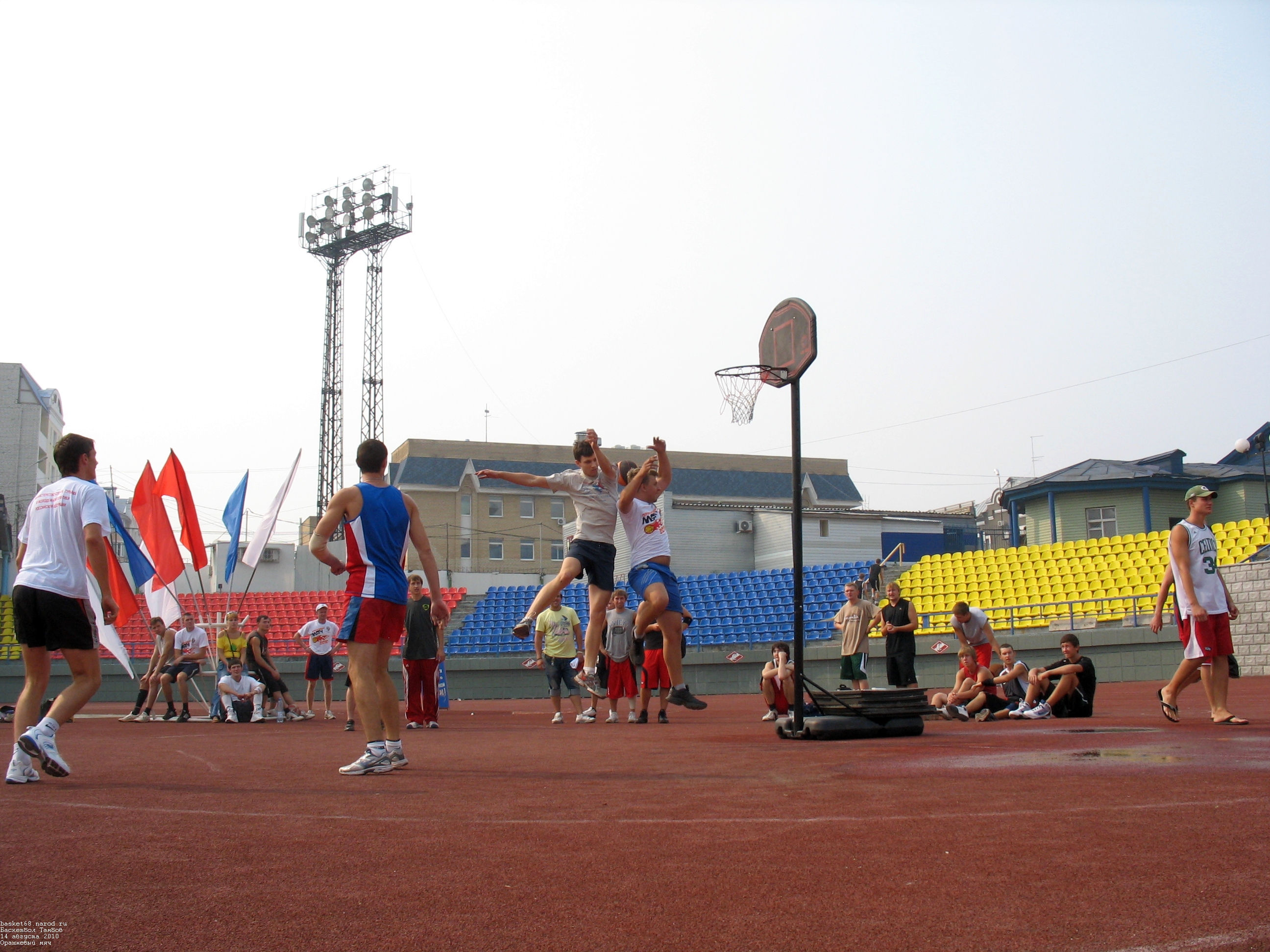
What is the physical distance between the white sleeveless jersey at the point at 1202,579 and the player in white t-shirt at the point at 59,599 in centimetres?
729

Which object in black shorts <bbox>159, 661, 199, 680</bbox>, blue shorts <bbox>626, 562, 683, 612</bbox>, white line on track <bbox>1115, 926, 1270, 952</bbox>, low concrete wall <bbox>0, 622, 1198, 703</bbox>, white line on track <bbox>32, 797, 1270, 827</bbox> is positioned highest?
blue shorts <bbox>626, 562, 683, 612</bbox>

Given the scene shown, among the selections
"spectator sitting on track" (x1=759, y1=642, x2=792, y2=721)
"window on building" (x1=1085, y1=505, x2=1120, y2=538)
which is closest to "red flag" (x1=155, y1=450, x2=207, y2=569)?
"spectator sitting on track" (x1=759, y1=642, x2=792, y2=721)

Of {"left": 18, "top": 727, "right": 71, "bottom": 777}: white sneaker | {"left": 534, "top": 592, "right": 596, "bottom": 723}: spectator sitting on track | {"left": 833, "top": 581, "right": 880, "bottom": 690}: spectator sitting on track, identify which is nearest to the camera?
{"left": 18, "top": 727, "right": 71, "bottom": 777}: white sneaker

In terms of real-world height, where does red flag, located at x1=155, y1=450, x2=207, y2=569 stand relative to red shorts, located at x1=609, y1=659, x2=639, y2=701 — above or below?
above

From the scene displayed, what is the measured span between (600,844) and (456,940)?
1052mm

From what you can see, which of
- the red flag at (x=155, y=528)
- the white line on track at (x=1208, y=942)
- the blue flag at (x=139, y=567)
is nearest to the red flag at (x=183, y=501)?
the red flag at (x=155, y=528)

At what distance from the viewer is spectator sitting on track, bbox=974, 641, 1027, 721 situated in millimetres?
11055

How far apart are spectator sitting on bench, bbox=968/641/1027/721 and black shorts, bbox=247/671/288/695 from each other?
9405 millimetres

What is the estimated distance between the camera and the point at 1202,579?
789cm

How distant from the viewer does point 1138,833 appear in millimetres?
3494

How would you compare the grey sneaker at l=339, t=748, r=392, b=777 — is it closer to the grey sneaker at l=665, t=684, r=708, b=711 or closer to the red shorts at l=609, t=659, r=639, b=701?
the grey sneaker at l=665, t=684, r=708, b=711

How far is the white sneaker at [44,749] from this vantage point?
5426mm

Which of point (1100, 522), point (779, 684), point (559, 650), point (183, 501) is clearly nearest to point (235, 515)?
point (183, 501)

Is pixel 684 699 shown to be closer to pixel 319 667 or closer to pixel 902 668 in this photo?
pixel 902 668
